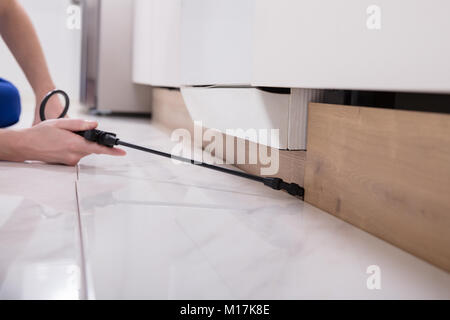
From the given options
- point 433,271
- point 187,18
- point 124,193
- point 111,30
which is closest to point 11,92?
point 187,18

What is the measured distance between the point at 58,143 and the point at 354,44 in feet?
1.93

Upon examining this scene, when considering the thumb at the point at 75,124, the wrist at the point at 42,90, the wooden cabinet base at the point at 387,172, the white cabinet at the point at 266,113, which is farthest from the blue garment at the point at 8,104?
the wooden cabinet base at the point at 387,172

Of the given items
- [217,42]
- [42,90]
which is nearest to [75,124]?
[217,42]

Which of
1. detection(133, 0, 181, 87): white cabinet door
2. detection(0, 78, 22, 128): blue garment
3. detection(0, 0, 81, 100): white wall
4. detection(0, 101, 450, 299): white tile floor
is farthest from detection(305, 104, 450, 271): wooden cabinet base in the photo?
detection(0, 0, 81, 100): white wall

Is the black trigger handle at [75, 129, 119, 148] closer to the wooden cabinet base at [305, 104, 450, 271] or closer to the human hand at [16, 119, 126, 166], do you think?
the human hand at [16, 119, 126, 166]

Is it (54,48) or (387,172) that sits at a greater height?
(54,48)

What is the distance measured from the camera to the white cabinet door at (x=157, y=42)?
1.36 meters

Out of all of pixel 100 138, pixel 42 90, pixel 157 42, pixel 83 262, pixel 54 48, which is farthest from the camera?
pixel 54 48

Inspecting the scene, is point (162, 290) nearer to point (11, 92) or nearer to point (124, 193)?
point (124, 193)

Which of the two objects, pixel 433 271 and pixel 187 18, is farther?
pixel 187 18

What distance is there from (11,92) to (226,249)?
102 centimetres

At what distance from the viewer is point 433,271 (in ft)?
1.45

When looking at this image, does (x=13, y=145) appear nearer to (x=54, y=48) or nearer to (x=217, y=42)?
(x=217, y=42)

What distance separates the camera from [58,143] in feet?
2.86
